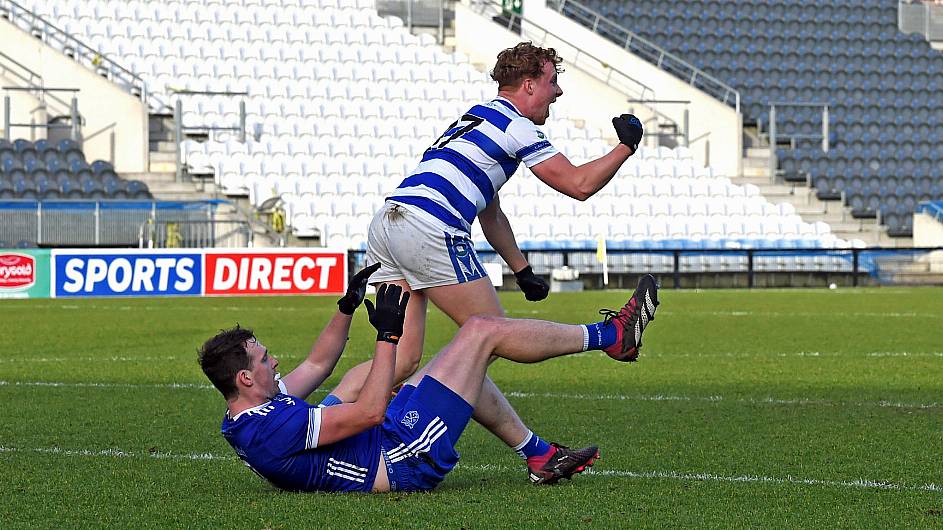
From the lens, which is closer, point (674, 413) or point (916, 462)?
point (916, 462)

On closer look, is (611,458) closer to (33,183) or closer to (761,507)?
(761,507)

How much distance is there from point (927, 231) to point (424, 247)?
89.6 ft

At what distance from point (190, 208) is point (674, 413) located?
19.9 m

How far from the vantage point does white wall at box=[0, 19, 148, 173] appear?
30250 mm

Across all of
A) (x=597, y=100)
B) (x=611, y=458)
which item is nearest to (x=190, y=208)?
(x=597, y=100)

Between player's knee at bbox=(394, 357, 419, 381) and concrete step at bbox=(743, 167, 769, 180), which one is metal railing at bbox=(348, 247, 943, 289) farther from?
player's knee at bbox=(394, 357, 419, 381)

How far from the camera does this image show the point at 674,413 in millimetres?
8188

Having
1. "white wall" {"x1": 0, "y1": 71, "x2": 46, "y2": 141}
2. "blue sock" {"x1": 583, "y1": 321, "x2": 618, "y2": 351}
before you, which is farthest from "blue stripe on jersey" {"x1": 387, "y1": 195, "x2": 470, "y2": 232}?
"white wall" {"x1": 0, "y1": 71, "x2": 46, "y2": 141}

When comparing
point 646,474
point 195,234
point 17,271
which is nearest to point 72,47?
point 195,234

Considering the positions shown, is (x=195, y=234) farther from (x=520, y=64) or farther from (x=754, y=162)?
(x=520, y=64)

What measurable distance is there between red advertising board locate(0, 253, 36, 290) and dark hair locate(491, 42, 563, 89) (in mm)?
19515

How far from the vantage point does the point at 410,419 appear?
208 inches

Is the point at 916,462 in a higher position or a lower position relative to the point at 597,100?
lower

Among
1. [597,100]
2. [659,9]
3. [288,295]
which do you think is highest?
[659,9]
